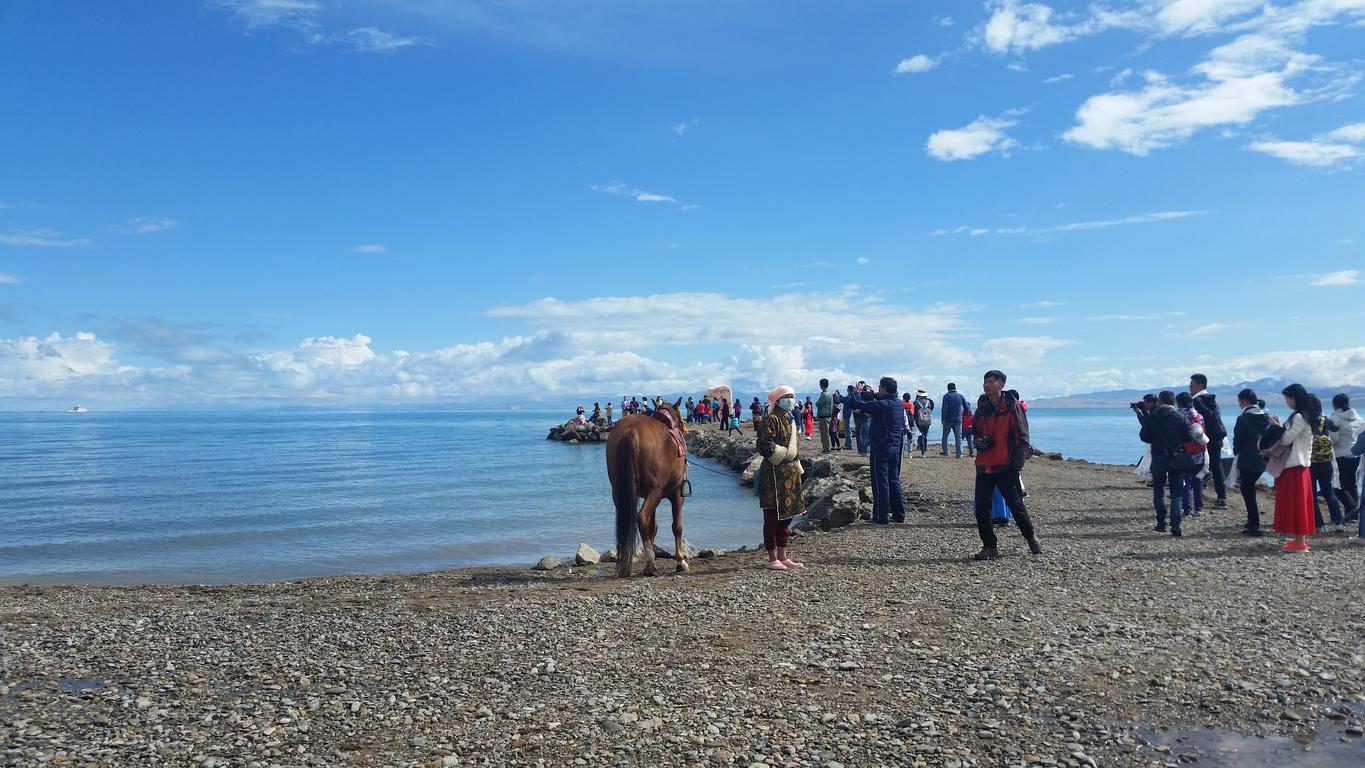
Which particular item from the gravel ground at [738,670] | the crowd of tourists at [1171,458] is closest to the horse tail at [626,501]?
the gravel ground at [738,670]

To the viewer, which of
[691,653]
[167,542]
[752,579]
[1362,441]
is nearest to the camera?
[691,653]

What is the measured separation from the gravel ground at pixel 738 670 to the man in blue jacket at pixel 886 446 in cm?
377

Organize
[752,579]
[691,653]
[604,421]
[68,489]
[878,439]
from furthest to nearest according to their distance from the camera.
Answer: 1. [604,421]
2. [68,489]
3. [878,439]
4. [752,579]
5. [691,653]

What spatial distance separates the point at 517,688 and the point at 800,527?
9.88 meters

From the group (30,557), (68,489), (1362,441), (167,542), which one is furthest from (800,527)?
(68,489)

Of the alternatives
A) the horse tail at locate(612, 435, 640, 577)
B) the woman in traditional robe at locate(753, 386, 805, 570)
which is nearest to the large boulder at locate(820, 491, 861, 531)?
the woman in traditional robe at locate(753, 386, 805, 570)

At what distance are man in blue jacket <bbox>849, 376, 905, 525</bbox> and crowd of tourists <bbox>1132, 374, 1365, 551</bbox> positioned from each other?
3815mm

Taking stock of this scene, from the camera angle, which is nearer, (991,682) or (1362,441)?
(991,682)

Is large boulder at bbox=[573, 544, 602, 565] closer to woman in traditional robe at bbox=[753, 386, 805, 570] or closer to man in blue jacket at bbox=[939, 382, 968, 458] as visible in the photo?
woman in traditional robe at bbox=[753, 386, 805, 570]

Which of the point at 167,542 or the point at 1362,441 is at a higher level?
the point at 1362,441

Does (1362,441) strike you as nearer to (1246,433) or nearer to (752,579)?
(1246,433)

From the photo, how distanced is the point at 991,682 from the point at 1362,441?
9685 mm

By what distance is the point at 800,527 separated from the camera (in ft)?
50.0

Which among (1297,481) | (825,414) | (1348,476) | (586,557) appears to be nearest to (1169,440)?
(1297,481)
